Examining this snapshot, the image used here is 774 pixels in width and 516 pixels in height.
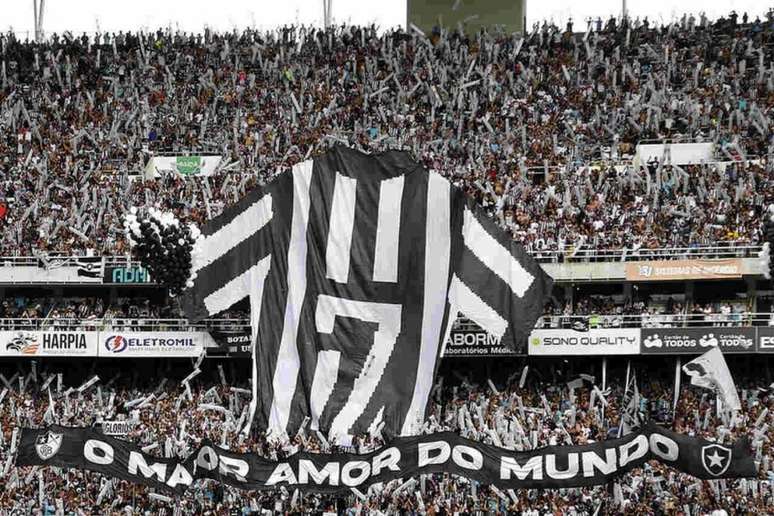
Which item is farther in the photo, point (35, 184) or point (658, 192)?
point (35, 184)

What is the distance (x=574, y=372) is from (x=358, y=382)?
7.63 metres

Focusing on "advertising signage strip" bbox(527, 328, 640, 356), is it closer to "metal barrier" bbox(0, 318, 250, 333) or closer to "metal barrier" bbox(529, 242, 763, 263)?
"metal barrier" bbox(529, 242, 763, 263)

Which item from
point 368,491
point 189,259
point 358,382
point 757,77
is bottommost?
point 368,491

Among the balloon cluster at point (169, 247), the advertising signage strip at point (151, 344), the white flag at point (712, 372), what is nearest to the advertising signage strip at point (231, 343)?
the advertising signage strip at point (151, 344)

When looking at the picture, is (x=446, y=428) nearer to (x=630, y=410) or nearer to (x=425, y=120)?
(x=630, y=410)

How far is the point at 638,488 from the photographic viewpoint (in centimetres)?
2684

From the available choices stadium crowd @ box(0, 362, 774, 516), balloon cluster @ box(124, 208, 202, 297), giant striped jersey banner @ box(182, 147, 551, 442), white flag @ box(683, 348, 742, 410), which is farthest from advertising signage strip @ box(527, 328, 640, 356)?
balloon cluster @ box(124, 208, 202, 297)

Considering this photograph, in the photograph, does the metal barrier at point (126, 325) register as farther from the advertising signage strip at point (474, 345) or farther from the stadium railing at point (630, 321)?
the stadium railing at point (630, 321)

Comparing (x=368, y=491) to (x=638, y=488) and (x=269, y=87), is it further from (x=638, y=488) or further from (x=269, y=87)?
(x=269, y=87)

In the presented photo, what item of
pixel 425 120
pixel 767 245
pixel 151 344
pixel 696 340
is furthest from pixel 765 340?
pixel 151 344

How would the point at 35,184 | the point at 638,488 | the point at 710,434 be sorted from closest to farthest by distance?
Result: the point at 638,488 < the point at 710,434 < the point at 35,184

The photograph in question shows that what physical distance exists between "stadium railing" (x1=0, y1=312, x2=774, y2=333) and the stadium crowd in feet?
4.29

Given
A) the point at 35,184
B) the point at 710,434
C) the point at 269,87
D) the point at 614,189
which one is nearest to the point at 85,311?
the point at 35,184

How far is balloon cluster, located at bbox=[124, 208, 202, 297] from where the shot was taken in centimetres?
3088
